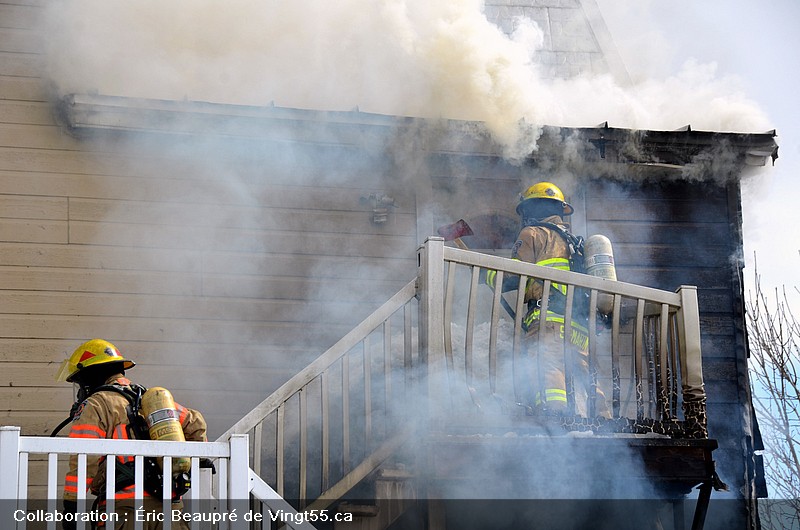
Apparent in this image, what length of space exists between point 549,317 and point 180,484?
2.66m

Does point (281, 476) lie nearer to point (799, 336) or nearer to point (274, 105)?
point (274, 105)

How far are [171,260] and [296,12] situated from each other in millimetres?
2558

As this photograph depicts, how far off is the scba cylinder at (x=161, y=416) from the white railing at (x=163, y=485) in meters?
0.31

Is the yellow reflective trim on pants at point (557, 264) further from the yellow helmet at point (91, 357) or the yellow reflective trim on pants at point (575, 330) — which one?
the yellow helmet at point (91, 357)

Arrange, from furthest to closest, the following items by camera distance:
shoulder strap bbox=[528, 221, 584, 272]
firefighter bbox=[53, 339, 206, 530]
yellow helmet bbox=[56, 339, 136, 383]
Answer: shoulder strap bbox=[528, 221, 584, 272] < yellow helmet bbox=[56, 339, 136, 383] < firefighter bbox=[53, 339, 206, 530]

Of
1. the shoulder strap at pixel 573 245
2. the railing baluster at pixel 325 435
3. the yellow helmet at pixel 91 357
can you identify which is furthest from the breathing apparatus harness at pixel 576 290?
the yellow helmet at pixel 91 357

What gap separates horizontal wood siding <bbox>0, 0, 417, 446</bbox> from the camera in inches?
308

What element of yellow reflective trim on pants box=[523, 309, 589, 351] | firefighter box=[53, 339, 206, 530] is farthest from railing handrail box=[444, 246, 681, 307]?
firefighter box=[53, 339, 206, 530]

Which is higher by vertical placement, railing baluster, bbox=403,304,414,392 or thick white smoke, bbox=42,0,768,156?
thick white smoke, bbox=42,0,768,156

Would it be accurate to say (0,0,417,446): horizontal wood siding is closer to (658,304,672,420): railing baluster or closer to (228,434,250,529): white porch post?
(658,304,672,420): railing baluster

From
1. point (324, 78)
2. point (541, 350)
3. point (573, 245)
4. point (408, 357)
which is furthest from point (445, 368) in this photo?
point (324, 78)

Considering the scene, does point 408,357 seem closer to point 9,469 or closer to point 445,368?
point 445,368

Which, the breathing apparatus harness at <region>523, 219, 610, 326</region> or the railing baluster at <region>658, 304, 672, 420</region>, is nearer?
the railing baluster at <region>658, 304, 672, 420</region>

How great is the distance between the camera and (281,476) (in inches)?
242
